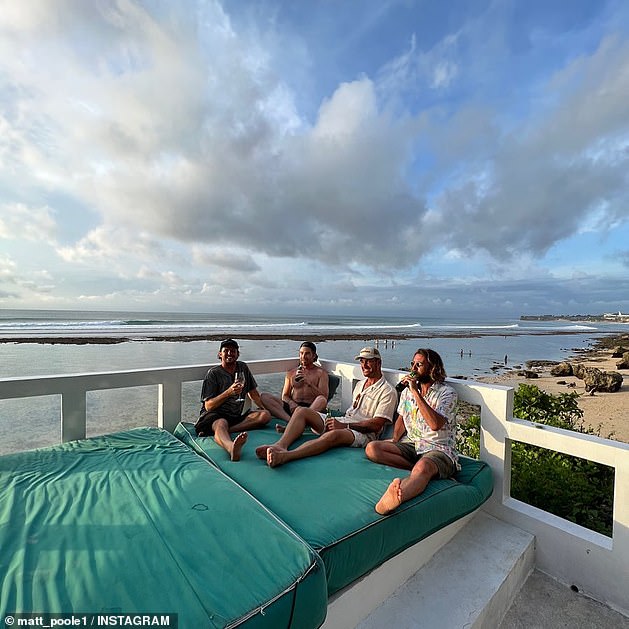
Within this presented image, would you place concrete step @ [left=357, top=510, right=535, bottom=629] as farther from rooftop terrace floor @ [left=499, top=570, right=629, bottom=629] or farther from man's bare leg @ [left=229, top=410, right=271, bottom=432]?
man's bare leg @ [left=229, top=410, right=271, bottom=432]

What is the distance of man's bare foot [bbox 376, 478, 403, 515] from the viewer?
A: 1670mm

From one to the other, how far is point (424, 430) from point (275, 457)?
3.41 ft

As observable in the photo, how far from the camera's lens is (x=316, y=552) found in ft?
4.43

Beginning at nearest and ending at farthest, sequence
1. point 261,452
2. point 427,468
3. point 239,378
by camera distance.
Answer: point 427,468, point 261,452, point 239,378

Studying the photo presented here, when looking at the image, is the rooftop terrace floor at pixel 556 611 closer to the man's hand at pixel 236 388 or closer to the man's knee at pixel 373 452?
the man's knee at pixel 373 452

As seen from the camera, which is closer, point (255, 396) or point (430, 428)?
point (430, 428)

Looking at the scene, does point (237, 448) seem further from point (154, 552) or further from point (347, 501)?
point (154, 552)

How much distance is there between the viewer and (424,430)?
2350 millimetres

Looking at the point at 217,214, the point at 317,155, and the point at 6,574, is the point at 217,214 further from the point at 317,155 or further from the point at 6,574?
the point at 6,574

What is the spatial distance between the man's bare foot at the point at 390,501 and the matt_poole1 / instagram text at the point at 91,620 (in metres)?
1.01

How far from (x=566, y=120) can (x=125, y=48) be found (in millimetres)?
9669

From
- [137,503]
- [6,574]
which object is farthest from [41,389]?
[6,574]

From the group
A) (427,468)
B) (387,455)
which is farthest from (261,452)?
(427,468)

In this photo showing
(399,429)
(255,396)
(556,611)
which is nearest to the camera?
(556,611)
